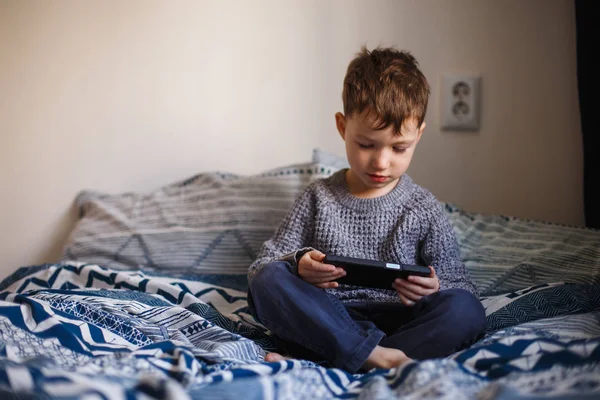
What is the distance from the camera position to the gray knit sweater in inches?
45.7

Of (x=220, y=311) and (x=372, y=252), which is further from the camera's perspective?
(x=220, y=311)

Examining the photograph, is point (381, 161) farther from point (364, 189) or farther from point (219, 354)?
point (219, 354)

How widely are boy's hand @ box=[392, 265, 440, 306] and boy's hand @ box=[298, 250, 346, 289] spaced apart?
0.10 meters

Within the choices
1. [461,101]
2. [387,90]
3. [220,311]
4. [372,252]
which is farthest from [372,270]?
[461,101]

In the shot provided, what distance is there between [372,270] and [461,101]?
0.81 m

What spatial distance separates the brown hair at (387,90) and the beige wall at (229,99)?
0.53 metres

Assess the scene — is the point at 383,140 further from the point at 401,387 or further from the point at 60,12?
the point at 60,12

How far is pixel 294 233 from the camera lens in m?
1.24

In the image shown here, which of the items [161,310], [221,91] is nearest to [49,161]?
[221,91]

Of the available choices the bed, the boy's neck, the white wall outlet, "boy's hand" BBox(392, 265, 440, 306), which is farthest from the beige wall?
"boy's hand" BBox(392, 265, 440, 306)

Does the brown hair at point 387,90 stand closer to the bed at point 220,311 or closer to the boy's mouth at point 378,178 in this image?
the boy's mouth at point 378,178

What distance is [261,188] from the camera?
154cm

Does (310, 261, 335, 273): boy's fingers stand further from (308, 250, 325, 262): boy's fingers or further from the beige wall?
the beige wall

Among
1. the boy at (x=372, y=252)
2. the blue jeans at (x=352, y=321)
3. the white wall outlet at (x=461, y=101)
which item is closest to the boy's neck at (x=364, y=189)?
the boy at (x=372, y=252)
